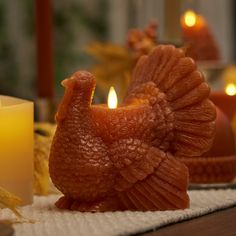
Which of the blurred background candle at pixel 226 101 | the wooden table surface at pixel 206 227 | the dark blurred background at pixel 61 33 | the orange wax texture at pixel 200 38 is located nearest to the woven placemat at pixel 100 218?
the wooden table surface at pixel 206 227

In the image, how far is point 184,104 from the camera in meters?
0.80

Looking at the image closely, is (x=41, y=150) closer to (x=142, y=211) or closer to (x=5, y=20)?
(x=142, y=211)

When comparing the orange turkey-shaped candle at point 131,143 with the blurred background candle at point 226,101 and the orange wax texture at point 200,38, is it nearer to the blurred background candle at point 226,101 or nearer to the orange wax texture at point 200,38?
the blurred background candle at point 226,101

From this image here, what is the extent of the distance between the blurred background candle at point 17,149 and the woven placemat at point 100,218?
2cm

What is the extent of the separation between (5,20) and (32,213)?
135 centimetres

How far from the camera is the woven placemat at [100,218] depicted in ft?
2.20

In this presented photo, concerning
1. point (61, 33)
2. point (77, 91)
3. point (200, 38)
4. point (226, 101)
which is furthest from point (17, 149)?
point (61, 33)

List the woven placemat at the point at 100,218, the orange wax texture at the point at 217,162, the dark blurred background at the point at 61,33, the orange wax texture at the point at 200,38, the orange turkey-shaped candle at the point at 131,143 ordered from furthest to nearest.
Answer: the dark blurred background at the point at 61,33 < the orange wax texture at the point at 200,38 < the orange wax texture at the point at 217,162 < the orange turkey-shaped candle at the point at 131,143 < the woven placemat at the point at 100,218

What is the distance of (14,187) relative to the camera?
83 cm

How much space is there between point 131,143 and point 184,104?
67 mm

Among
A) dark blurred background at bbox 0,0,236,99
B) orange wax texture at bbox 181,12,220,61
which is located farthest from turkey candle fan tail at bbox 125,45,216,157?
dark blurred background at bbox 0,0,236,99

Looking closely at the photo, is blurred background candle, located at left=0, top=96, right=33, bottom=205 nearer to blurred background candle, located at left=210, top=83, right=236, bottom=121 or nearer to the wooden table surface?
the wooden table surface

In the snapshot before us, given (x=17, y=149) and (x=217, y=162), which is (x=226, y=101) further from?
(x=17, y=149)

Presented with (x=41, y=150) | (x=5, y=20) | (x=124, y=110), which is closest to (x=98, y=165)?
(x=124, y=110)
